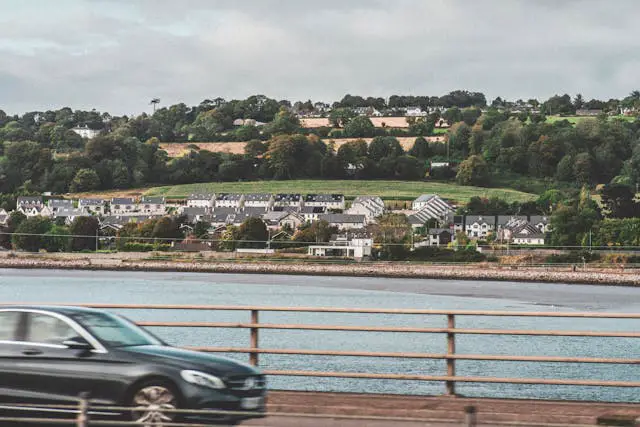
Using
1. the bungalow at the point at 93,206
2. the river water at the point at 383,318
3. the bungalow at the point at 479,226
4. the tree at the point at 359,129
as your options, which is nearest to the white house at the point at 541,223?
the bungalow at the point at 479,226

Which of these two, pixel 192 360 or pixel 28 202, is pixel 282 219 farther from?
pixel 192 360

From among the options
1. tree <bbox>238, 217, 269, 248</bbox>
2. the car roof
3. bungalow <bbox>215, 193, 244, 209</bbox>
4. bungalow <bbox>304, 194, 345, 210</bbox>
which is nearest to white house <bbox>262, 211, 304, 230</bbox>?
bungalow <bbox>304, 194, 345, 210</bbox>

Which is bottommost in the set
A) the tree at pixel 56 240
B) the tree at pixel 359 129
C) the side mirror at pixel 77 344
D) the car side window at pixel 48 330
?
the side mirror at pixel 77 344

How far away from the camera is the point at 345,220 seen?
4934 inches

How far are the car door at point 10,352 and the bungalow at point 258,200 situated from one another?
12781 centimetres

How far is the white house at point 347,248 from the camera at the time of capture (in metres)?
110

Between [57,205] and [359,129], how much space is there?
7086 centimetres

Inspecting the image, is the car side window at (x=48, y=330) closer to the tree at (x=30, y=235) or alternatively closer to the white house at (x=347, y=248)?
the white house at (x=347, y=248)

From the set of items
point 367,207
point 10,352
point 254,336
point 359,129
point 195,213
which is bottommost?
point 254,336

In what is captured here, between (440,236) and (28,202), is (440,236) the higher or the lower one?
the lower one

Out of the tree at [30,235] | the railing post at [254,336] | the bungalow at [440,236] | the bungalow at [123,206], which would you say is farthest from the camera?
the bungalow at [123,206]

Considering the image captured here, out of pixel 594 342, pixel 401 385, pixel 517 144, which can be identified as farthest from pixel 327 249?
pixel 401 385

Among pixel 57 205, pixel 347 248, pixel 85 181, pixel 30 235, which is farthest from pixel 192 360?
pixel 85 181

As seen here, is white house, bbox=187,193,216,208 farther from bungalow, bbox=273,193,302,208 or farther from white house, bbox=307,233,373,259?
white house, bbox=307,233,373,259
